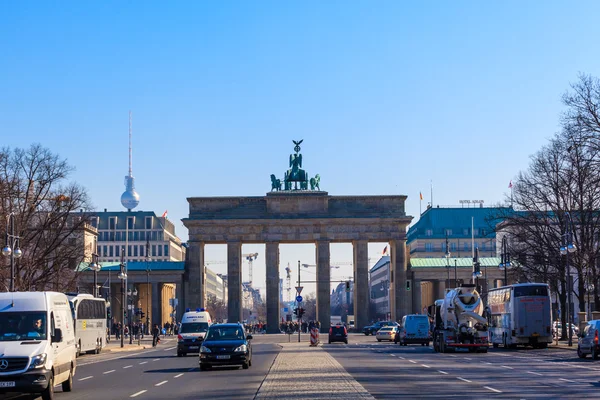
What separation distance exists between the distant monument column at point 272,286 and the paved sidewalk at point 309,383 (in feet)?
244

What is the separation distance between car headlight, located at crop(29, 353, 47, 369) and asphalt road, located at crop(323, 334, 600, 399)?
751cm

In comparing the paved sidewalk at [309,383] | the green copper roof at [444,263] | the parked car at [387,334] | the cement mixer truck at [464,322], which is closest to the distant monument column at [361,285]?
the green copper roof at [444,263]

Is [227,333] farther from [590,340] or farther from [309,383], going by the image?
[590,340]

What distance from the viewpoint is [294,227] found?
11725 centimetres

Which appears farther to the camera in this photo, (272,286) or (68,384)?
(272,286)

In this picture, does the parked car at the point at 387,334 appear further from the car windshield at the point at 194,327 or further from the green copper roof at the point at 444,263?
the green copper roof at the point at 444,263

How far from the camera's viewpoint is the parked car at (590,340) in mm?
42188

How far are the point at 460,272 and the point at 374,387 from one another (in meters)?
97.7

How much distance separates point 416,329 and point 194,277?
50434 millimetres

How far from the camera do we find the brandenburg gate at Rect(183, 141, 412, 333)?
116 m

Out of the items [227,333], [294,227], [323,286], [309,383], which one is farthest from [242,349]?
[294,227]

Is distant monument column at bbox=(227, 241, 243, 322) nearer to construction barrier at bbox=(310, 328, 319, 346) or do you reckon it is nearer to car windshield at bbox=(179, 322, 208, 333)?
construction barrier at bbox=(310, 328, 319, 346)

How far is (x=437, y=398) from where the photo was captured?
23.7 meters

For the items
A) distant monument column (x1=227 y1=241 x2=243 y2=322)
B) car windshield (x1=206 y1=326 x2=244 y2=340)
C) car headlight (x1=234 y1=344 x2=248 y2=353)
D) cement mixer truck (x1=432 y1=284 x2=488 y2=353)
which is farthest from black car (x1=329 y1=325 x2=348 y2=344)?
car headlight (x1=234 y1=344 x2=248 y2=353)
